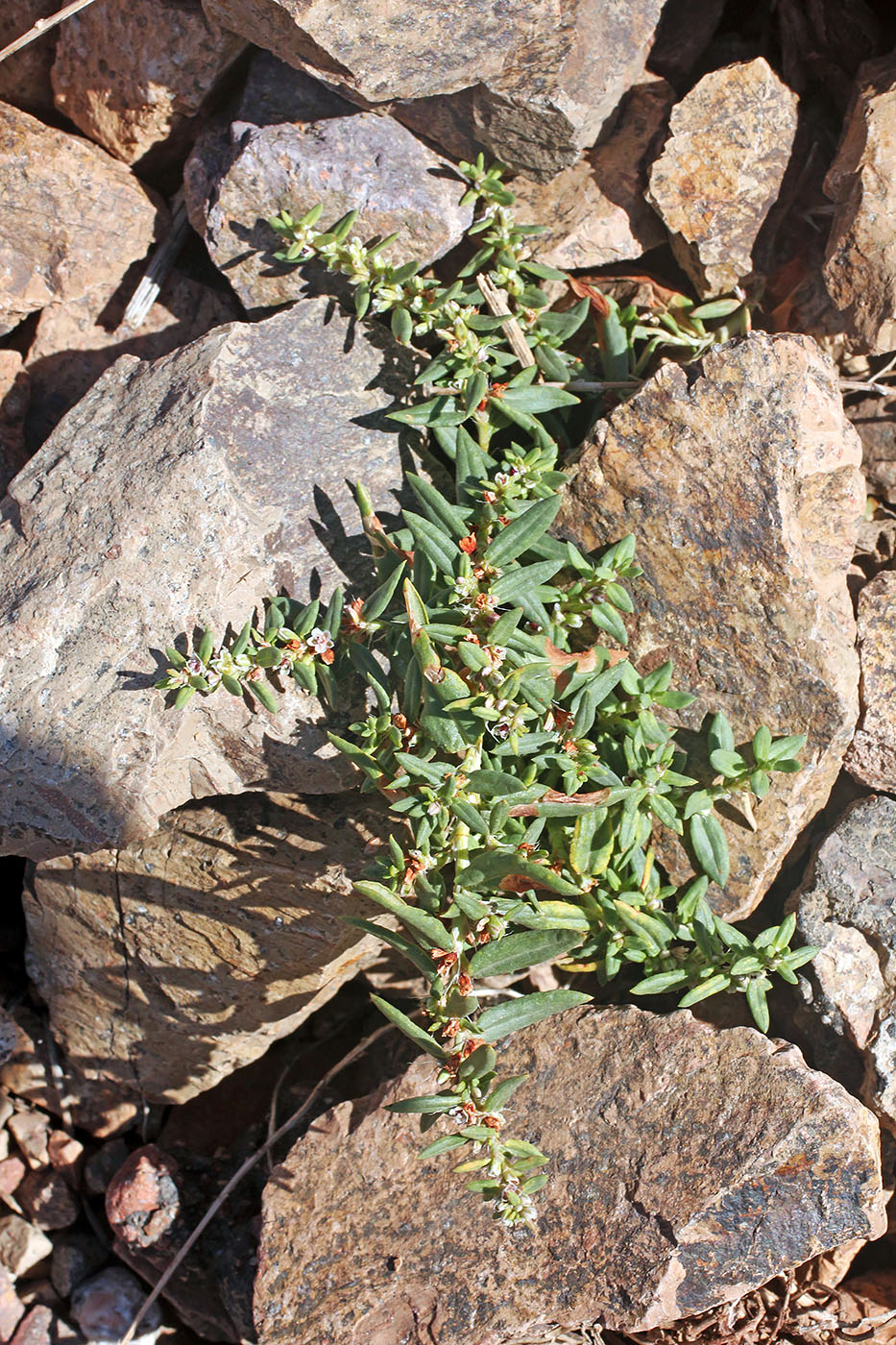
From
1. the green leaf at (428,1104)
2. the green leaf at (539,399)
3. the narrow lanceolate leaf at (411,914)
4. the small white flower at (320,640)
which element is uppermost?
the green leaf at (539,399)

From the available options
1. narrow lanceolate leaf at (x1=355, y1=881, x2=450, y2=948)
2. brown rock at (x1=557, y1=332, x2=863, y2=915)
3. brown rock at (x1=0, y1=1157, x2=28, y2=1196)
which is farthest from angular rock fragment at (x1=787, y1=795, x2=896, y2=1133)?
brown rock at (x1=0, y1=1157, x2=28, y2=1196)

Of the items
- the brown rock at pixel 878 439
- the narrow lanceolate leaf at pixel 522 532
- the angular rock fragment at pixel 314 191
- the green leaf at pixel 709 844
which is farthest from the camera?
the brown rock at pixel 878 439

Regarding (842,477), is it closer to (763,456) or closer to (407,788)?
(763,456)

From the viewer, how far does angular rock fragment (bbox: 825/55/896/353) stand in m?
3.34

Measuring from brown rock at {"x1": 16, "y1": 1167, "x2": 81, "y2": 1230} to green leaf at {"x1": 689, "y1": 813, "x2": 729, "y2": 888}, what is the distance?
9.86 feet

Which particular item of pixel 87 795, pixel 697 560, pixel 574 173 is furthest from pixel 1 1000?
pixel 574 173

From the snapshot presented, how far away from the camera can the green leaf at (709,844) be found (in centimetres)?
320

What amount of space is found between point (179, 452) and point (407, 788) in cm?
125

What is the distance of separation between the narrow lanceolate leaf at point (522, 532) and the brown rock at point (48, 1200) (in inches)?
126

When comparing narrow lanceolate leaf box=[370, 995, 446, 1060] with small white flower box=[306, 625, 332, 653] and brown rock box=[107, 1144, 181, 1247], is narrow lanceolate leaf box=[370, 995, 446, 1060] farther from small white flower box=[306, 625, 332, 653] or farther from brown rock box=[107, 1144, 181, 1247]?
brown rock box=[107, 1144, 181, 1247]

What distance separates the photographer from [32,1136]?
436 centimetres

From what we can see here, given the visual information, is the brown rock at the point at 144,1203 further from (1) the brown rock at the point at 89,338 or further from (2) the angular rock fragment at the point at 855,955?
(1) the brown rock at the point at 89,338

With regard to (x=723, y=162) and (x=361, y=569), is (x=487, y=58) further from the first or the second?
(x=361, y=569)

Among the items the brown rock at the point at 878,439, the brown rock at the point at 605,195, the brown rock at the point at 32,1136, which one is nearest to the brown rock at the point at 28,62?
the brown rock at the point at 605,195
